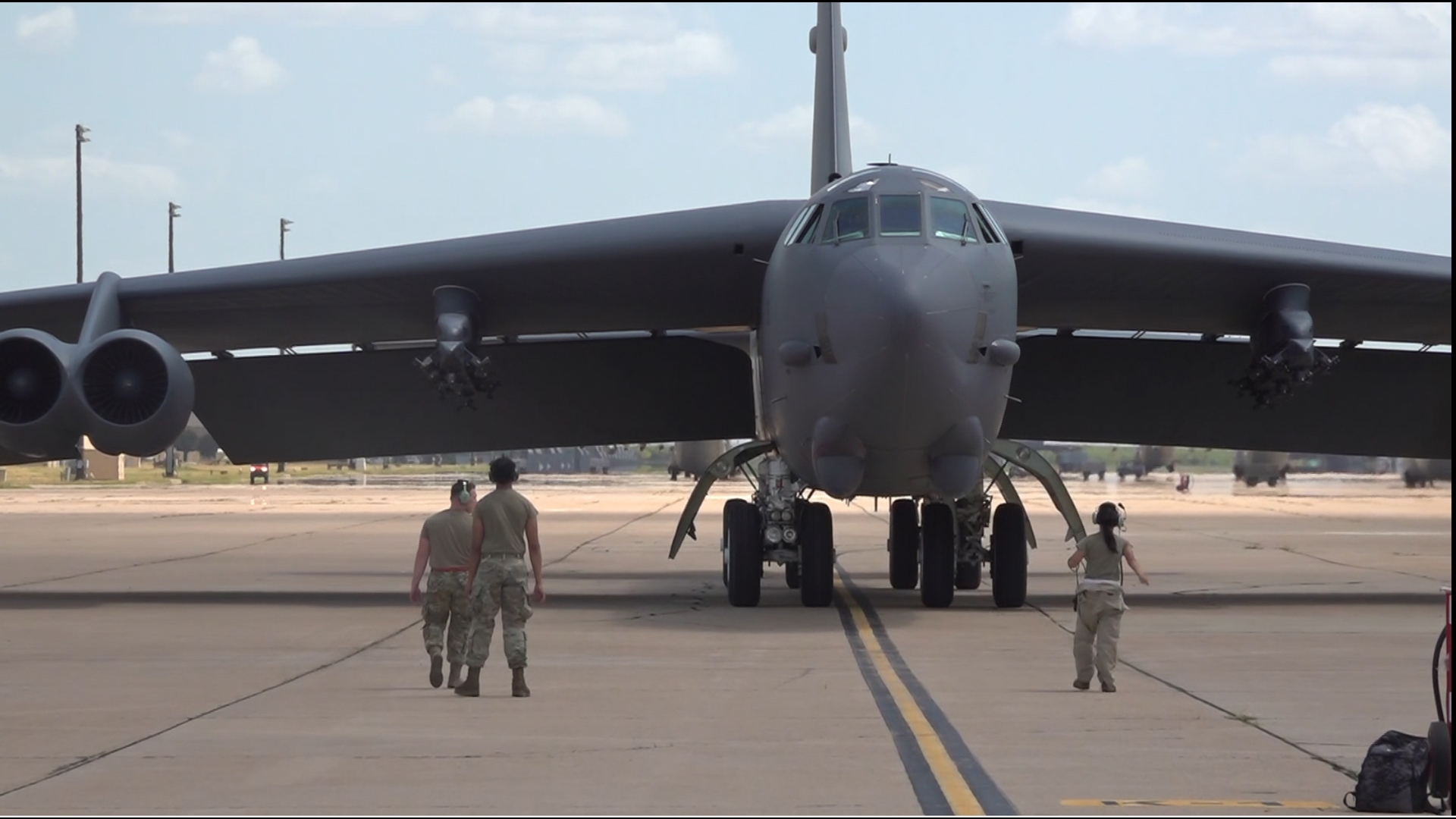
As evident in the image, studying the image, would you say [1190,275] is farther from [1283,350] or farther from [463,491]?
[463,491]

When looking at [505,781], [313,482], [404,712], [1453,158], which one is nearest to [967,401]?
[404,712]

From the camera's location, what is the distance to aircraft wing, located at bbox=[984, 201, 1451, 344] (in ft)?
57.9

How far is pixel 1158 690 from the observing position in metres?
11.8

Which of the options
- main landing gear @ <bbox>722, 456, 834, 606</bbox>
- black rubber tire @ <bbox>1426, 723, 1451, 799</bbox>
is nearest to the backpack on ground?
black rubber tire @ <bbox>1426, 723, 1451, 799</bbox>

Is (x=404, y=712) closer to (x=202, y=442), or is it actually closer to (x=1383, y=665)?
(x=1383, y=665)

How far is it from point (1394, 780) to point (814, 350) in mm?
8898

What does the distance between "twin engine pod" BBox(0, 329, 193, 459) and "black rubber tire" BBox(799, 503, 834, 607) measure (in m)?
6.00

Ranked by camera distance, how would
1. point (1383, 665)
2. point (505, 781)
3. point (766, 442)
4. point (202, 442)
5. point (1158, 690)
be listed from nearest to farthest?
point (505, 781)
point (1158, 690)
point (1383, 665)
point (766, 442)
point (202, 442)

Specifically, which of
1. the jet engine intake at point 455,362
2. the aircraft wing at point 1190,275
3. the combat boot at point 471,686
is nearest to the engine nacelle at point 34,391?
the jet engine intake at point 455,362

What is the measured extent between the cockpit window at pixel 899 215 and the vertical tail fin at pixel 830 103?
6.17 m

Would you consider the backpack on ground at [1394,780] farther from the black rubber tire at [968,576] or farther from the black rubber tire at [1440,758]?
the black rubber tire at [968,576]

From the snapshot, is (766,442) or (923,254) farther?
(766,442)

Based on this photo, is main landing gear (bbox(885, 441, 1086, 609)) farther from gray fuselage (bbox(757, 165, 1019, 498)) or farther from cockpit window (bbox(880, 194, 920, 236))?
cockpit window (bbox(880, 194, 920, 236))

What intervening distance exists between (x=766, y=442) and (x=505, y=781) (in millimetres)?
11544
